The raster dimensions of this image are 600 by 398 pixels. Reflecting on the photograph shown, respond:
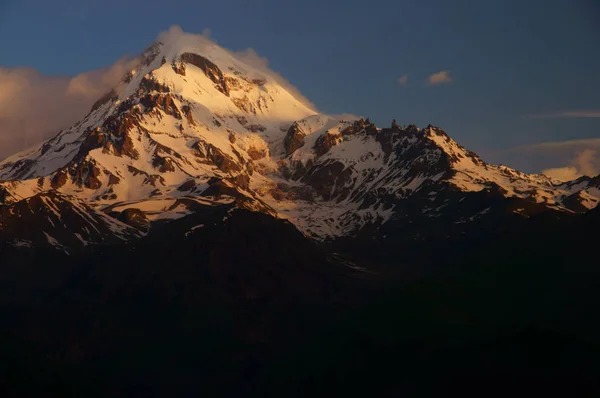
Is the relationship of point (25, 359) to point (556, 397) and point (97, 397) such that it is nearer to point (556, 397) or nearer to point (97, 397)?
point (97, 397)

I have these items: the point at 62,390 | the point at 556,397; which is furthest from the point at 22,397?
the point at 556,397

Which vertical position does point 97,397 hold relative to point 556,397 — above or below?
below

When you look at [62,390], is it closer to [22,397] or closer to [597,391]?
[22,397]

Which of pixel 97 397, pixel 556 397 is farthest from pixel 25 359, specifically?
pixel 556 397

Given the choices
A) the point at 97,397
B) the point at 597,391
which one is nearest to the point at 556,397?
the point at 597,391

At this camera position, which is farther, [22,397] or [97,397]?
[97,397]

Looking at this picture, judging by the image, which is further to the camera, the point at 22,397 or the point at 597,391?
the point at 597,391

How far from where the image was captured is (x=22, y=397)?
17550 cm

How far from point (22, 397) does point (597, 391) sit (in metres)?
96.1

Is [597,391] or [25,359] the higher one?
[597,391]

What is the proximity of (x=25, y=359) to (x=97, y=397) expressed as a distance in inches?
560

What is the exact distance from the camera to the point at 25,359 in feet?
641

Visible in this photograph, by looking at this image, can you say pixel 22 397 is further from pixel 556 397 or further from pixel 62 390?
pixel 556 397

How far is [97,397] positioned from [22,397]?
2019cm
